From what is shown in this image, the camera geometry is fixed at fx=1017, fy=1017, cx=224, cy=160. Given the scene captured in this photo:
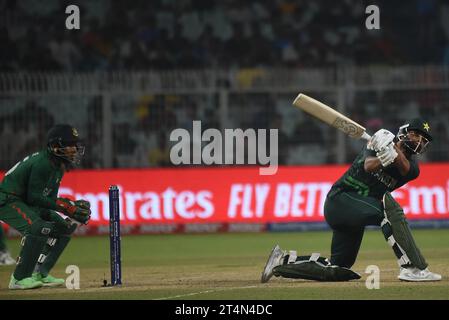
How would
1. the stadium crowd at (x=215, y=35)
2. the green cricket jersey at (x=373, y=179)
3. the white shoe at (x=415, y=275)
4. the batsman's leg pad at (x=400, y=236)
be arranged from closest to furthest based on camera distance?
the batsman's leg pad at (x=400, y=236) < the white shoe at (x=415, y=275) < the green cricket jersey at (x=373, y=179) < the stadium crowd at (x=215, y=35)

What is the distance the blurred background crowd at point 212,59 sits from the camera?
Result: 19516mm

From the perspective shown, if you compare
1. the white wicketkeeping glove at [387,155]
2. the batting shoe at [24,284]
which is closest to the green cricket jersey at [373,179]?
the white wicketkeeping glove at [387,155]

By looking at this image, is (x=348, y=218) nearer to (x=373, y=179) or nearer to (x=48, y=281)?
(x=373, y=179)

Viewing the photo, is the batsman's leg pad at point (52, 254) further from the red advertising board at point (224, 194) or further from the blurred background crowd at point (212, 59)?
the blurred background crowd at point (212, 59)

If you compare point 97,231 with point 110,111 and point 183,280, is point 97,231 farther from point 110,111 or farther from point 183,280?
point 183,280

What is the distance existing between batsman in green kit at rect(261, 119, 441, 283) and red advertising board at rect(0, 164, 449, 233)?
308 inches

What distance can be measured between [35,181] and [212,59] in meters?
13.7

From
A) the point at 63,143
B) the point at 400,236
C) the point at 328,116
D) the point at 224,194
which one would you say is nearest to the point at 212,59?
the point at 224,194

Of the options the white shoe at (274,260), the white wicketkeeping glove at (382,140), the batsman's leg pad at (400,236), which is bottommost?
the white shoe at (274,260)

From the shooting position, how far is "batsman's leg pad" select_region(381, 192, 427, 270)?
10.6m

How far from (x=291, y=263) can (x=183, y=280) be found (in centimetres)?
152

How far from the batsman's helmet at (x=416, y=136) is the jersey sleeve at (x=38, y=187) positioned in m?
3.88

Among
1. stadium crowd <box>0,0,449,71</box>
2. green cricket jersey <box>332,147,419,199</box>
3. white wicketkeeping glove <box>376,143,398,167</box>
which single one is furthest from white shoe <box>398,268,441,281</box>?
stadium crowd <box>0,0,449,71</box>

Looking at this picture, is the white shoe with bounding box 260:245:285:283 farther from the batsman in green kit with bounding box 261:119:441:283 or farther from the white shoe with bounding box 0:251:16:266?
the white shoe with bounding box 0:251:16:266
